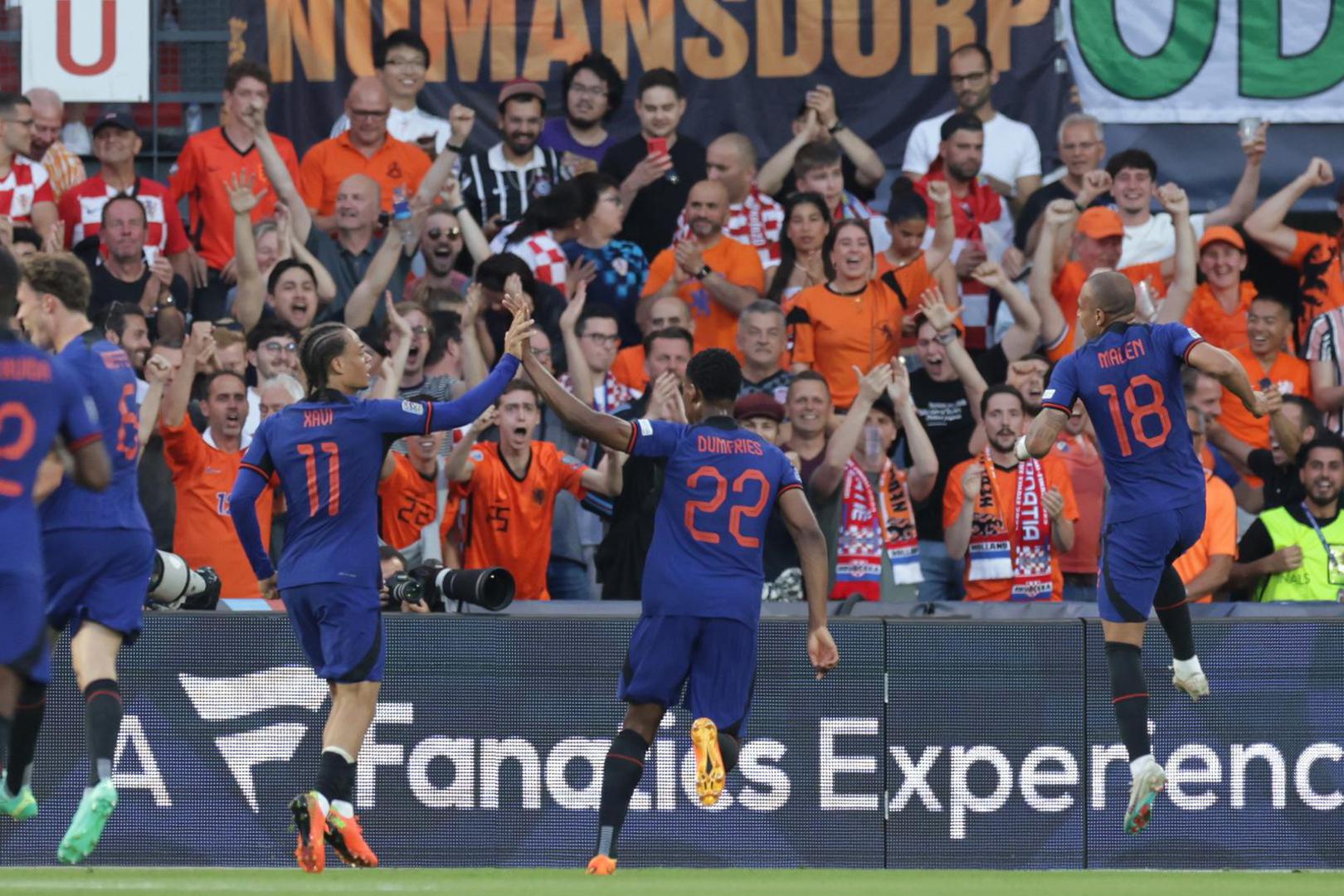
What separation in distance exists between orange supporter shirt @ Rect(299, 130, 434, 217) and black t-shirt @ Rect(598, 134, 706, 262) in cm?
129

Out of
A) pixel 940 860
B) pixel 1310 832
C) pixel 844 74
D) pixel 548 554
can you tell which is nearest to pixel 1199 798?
pixel 1310 832

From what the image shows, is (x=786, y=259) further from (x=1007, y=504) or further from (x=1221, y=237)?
(x=1221, y=237)

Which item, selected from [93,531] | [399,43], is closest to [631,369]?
[399,43]

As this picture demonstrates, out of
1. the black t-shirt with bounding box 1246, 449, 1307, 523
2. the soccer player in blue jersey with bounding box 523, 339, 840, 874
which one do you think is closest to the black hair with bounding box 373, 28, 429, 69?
the soccer player in blue jersey with bounding box 523, 339, 840, 874

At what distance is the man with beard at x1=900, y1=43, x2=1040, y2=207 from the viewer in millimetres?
14844

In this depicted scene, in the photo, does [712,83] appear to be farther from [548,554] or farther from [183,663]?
[183,663]

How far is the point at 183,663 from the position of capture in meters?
11.2

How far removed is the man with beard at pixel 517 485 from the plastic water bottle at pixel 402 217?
2.16 meters

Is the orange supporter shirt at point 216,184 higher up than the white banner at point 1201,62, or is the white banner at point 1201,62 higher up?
the white banner at point 1201,62

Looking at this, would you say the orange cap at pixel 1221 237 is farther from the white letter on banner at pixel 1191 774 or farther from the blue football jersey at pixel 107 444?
the blue football jersey at pixel 107 444

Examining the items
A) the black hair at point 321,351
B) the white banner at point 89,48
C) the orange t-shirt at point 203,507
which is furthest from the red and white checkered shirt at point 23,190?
the black hair at point 321,351

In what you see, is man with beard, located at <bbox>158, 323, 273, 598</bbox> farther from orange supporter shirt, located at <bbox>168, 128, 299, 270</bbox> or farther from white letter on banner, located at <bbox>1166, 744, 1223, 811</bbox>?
white letter on banner, located at <bbox>1166, 744, 1223, 811</bbox>

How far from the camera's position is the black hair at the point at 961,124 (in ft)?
47.3

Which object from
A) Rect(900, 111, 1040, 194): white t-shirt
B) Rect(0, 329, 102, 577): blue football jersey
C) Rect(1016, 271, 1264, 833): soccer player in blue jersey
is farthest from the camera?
Rect(900, 111, 1040, 194): white t-shirt
